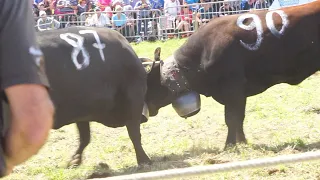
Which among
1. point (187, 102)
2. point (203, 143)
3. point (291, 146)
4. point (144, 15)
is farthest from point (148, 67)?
point (144, 15)

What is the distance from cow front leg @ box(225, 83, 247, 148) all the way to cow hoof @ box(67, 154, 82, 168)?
168 centimetres

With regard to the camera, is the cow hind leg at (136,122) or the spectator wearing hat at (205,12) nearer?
the cow hind leg at (136,122)

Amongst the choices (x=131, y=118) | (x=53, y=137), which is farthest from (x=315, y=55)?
(x=53, y=137)

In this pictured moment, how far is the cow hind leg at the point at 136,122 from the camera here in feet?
19.7

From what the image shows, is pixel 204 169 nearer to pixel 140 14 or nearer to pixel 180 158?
pixel 180 158

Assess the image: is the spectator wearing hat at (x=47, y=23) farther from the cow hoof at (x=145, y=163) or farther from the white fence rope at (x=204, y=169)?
the white fence rope at (x=204, y=169)

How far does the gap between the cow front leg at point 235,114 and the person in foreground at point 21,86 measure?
16.8 feet

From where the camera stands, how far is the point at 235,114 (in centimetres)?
644

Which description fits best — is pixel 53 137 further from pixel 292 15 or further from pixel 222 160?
pixel 292 15

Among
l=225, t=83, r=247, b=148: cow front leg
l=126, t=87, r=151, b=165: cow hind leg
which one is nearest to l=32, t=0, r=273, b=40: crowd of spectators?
l=225, t=83, r=247, b=148: cow front leg

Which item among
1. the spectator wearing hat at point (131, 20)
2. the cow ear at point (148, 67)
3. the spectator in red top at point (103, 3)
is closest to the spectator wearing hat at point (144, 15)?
the spectator wearing hat at point (131, 20)

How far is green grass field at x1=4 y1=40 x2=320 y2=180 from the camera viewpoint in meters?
5.68

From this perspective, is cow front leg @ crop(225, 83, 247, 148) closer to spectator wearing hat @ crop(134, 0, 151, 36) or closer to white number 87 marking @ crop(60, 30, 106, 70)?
white number 87 marking @ crop(60, 30, 106, 70)

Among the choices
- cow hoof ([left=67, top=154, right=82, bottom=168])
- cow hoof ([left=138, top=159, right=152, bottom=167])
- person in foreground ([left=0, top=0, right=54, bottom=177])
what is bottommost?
cow hoof ([left=67, top=154, right=82, bottom=168])
